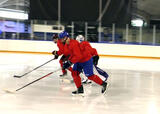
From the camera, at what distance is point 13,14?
1055cm

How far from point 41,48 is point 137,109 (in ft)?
22.5

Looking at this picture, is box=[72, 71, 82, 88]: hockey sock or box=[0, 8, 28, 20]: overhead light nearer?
box=[72, 71, 82, 88]: hockey sock

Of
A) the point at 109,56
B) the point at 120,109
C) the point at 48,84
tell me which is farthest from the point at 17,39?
the point at 120,109

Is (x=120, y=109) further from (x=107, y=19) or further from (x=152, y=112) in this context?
(x=107, y=19)

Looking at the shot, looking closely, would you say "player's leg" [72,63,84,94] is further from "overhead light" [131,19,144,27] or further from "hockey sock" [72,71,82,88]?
"overhead light" [131,19,144,27]

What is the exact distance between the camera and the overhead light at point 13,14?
1048cm

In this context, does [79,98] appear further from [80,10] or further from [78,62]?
[80,10]

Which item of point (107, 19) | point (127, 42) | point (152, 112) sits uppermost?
point (107, 19)

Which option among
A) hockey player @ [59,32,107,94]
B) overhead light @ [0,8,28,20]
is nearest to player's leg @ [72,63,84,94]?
hockey player @ [59,32,107,94]

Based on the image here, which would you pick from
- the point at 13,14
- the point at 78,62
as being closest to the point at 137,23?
the point at 13,14

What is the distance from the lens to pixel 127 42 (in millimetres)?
9906

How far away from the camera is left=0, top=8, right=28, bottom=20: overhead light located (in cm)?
1048

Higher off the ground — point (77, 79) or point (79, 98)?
point (77, 79)

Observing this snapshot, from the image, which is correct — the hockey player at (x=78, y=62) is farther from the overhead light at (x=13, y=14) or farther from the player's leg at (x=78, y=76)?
the overhead light at (x=13, y=14)
